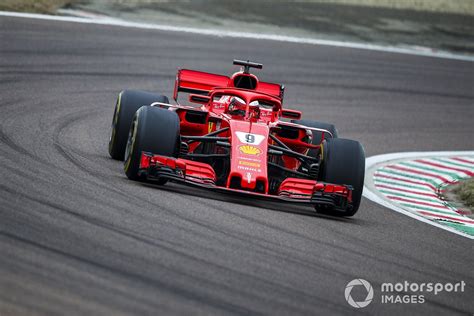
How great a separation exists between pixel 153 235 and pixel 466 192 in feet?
21.1

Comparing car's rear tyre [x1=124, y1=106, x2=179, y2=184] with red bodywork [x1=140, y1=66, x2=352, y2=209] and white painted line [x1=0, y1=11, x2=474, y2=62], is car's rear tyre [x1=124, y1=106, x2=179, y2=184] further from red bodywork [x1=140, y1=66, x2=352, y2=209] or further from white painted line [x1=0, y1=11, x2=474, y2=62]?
white painted line [x1=0, y1=11, x2=474, y2=62]

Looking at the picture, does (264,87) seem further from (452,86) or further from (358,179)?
(452,86)

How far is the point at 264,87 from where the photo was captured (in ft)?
44.5

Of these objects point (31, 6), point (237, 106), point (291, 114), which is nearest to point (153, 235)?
point (237, 106)

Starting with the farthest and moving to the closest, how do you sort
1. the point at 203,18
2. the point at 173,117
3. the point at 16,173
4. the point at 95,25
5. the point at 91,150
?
1. the point at 203,18
2. the point at 95,25
3. the point at 91,150
4. the point at 173,117
5. the point at 16,173

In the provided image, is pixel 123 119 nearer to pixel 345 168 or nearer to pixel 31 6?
pixel 345 168

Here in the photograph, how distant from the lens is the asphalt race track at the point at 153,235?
687 cm

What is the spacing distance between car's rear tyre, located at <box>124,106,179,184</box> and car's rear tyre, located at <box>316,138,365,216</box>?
1.57 m

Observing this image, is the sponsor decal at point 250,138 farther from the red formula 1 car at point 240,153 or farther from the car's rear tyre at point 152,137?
the car's rear tyre at point 152,137

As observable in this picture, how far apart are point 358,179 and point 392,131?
7788 mm

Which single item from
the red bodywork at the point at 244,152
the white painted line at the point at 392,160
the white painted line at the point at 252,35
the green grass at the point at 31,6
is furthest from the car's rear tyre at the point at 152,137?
the green grass at the point at 31,6

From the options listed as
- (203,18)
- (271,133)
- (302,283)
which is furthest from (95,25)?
(302,283)

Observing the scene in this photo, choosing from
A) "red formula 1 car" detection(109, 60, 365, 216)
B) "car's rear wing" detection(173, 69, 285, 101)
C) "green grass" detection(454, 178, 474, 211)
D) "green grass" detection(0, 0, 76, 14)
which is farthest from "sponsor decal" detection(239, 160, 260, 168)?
"green grass" detection(0, 0, 76, 14)

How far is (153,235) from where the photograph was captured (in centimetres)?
830
